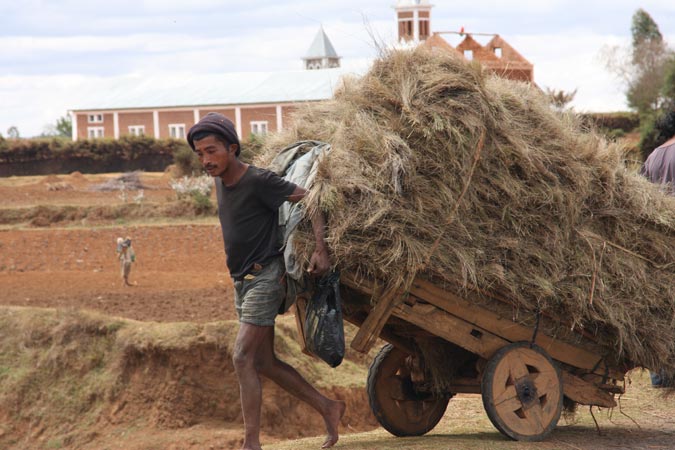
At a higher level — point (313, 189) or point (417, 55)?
point (417, 55)

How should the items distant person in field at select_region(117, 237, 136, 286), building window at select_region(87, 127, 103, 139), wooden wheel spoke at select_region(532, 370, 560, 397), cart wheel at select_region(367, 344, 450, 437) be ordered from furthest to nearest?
building window at select_region(87, 127, 103, 139) < distant person in field at select_region(117, 237, 136, 286) < cart wheel at select_region(367, 344, 450, 437) < wooden wheel spoke at select_region(532, 370, 560, 397)

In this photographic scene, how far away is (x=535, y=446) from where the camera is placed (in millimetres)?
6180

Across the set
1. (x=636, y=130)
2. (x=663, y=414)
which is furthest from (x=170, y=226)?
(x=636, y=130)

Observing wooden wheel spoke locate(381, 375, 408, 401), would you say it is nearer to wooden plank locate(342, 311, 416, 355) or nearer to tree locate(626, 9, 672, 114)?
wooden plank locate(342, 311, 416, 355)

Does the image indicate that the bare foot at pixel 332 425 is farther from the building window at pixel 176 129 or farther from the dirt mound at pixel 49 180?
the building window at pixel 176 129

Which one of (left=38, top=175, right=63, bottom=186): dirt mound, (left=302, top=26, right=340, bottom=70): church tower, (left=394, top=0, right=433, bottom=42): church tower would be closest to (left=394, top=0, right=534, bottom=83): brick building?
(left=394, top=0, right=433, bottom=42): church tower

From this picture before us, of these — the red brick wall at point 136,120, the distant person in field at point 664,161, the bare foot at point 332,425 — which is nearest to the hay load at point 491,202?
the bare foot at point 332,425

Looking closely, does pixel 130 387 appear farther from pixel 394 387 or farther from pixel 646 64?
pixel 646 64

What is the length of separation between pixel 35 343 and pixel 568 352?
5.81 m

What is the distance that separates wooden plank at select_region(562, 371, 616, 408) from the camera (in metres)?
6.58

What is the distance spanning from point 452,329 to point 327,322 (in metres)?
0.86

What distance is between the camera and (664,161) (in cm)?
804

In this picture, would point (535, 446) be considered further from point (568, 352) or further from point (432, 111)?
point (432, 111)

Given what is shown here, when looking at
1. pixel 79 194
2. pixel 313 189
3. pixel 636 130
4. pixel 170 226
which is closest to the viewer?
pixel 313 189
